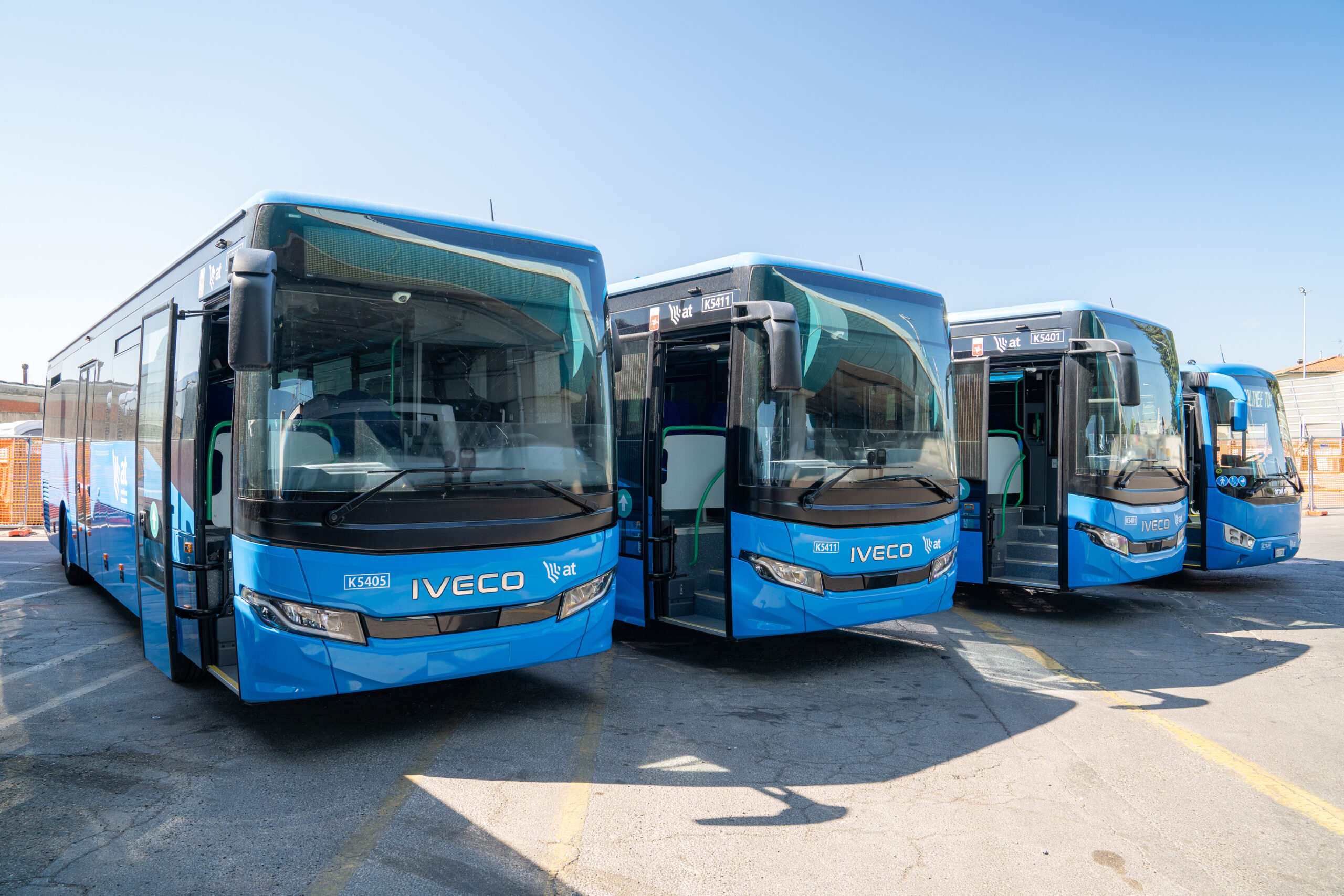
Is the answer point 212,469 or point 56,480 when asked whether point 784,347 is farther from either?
point 56,480

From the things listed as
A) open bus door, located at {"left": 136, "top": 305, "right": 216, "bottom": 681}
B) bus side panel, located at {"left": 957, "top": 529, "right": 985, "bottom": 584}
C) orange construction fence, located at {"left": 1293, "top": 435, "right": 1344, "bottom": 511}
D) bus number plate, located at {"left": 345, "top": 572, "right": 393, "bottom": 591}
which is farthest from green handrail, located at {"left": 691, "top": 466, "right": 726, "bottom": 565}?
orange construction fence, located at {"left": 1293, "top": 435, "right": 1344, "bottom": 511}

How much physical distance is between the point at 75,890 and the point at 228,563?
8.07 feet

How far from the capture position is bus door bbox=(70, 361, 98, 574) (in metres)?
8.77

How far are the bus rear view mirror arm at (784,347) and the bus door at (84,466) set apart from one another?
6.71 meters

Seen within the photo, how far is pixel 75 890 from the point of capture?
340 cm

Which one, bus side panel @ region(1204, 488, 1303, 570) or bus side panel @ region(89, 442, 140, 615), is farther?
bus side panel @ region(1204, 488, 1303, 570)

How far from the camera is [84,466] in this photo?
8984 mm

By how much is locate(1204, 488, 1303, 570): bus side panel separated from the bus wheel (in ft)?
44.7

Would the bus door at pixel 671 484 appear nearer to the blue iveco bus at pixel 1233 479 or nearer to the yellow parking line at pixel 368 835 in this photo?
the yellow parking line at pixel 368 835

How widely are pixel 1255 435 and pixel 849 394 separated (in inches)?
281

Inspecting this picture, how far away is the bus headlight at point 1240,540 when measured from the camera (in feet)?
35.0

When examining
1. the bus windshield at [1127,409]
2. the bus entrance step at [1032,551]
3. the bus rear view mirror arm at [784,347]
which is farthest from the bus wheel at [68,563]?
the bus windshield at [1127,409]

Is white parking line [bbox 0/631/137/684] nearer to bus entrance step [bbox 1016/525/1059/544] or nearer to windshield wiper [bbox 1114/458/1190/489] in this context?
bus entrance step [bbox 1016/525/1059/544]

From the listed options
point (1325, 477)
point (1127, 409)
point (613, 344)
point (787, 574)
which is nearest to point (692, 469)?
point (787, 574)
